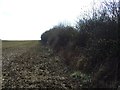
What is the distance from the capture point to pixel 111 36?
1455 cm

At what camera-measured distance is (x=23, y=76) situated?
16344mm

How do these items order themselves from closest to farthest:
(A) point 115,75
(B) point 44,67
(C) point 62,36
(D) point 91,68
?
(A) point 115,75 → (D) point 91,68 → (B) point 44,67 → (C) point 62,36

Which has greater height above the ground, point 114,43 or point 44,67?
point 114,43

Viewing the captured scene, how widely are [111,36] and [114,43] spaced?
2.87 ft

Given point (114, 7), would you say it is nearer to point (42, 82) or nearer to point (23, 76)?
point (42, 82)

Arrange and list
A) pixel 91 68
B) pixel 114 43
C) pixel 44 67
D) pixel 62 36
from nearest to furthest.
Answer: pixel 114 43 → pixel 91 68 → pixel 44 67 → pixel 62 36

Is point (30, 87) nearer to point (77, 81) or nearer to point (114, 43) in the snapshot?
point (77, 81)

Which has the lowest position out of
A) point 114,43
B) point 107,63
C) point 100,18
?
point 107,63

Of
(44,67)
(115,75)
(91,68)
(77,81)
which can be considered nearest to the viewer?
(115,75)

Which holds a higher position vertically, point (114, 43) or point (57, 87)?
point (114, 43)

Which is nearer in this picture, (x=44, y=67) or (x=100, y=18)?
(x=100, y=18)

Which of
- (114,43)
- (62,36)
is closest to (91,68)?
(114,43)

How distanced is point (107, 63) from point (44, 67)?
730 centimetres

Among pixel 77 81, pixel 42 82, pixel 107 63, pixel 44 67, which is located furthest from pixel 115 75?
pixel 44 67
